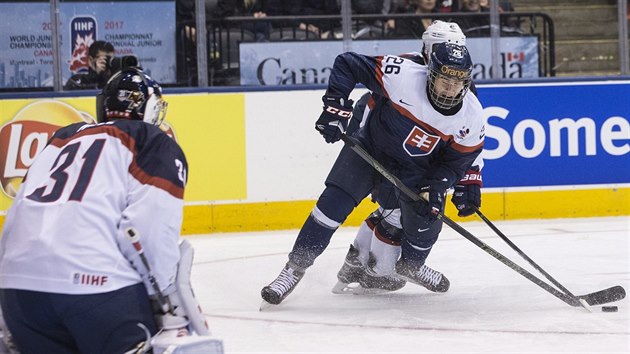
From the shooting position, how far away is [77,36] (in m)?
5.97

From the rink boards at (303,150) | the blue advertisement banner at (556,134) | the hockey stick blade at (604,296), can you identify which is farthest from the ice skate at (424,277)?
the blue advertisement banner at (556,134)

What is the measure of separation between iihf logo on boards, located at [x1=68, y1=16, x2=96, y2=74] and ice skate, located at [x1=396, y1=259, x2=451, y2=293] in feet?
8.05

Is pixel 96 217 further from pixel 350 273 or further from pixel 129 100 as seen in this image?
pixel 350 273

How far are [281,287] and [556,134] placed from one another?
9.41 feet

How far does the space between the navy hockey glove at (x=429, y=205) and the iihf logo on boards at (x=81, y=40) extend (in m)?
2.57

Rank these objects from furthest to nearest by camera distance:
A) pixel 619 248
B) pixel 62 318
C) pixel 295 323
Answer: pixel 619 248 → pixel 295 323 → pixel 62 318

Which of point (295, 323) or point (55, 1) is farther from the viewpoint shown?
point (55, 1)

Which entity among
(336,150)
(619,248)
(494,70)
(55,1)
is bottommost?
(619,248)

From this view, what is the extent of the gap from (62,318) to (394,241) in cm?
234

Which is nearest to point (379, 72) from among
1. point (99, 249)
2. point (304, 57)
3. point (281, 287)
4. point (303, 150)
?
point (281, 287)

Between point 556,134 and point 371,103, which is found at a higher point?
point 371,103

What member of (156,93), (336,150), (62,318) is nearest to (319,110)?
(336,150)

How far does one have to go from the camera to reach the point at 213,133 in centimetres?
604

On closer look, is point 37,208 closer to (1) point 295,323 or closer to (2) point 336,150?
(1) point 295,323
